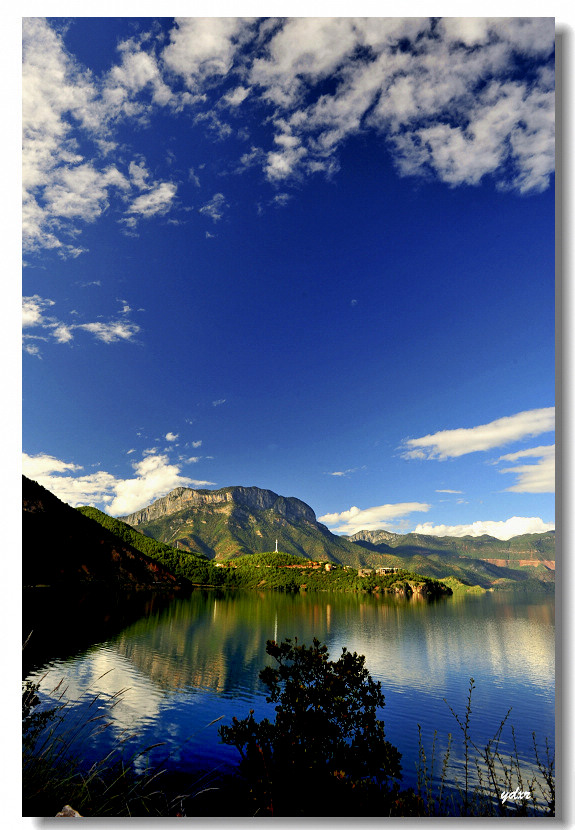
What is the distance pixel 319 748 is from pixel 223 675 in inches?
811

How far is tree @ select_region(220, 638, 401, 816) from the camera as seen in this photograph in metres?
4.99

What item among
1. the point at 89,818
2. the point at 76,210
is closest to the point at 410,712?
the point at 89,818

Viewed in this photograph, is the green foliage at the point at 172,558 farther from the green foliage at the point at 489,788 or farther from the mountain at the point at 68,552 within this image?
the green foliage at the point at 489,788

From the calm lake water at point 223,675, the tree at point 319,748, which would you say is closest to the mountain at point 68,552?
the calm lake water at point 223,675

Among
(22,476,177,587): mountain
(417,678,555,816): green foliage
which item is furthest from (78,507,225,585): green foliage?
(417,678,555,816): green foliage

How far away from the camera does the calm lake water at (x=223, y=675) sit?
44.2ft

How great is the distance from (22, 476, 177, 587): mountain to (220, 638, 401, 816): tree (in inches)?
848

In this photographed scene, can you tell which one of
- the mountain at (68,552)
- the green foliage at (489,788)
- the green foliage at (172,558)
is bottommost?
the green foliage at (172,558)

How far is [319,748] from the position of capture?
17.2ft

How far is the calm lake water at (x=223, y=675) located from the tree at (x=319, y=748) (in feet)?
6.14

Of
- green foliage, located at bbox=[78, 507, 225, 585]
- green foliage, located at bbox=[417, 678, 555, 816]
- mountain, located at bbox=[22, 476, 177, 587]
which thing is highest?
green foliage, located at bbox=[417, 678, 555, 816]

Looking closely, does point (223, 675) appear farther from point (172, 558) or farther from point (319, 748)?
point (172, 558)

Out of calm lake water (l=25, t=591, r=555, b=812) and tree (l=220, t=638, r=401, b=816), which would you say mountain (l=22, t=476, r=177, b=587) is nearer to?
calm lake water (l=25, t=591, r=555, b=812)

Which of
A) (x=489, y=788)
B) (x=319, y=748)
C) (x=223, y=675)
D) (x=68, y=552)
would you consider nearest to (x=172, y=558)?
Answer: (x=68, y=552)
